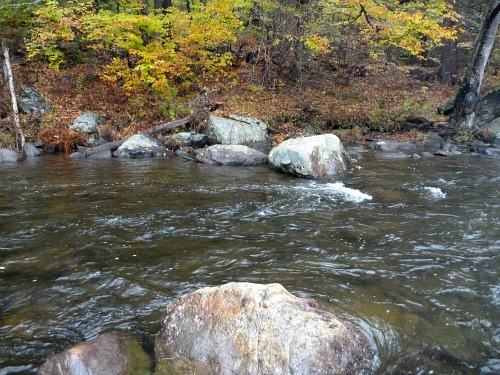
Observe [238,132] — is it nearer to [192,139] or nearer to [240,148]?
[192,139]

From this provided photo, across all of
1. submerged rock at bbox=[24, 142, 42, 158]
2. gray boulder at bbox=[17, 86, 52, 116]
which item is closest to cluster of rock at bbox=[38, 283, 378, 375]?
submerged rock at bbox=[24, 142, 42, 158]

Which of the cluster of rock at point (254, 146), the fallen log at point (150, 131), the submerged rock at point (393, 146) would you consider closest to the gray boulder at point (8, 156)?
the cluster of rock at point (254, 146)

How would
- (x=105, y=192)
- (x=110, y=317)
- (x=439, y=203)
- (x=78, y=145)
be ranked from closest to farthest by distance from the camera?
1. (x=110, y=317)
2. (x=439, y=203)
3. (x=105, y=192)
4. (x=78, y=145)

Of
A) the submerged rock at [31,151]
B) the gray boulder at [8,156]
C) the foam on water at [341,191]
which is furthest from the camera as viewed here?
the submerged rock at [31,151]

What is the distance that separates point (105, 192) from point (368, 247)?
5648 mm

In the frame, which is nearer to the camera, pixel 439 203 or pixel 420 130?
pixel 439 203

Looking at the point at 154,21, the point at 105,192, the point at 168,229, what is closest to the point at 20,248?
the point at 168,229

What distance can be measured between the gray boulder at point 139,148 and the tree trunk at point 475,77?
10.7 metres

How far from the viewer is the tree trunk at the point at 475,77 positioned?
14.4 m

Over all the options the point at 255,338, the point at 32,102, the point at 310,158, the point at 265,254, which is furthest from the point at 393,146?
the point at 32,102

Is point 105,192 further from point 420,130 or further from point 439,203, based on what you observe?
point 420,130

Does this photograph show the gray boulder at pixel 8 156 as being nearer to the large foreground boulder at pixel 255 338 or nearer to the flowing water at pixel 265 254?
the flowing water at pixel 265 254

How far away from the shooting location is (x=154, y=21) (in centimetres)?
1639

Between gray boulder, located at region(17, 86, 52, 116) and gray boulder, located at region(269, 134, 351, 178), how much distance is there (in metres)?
9.58
